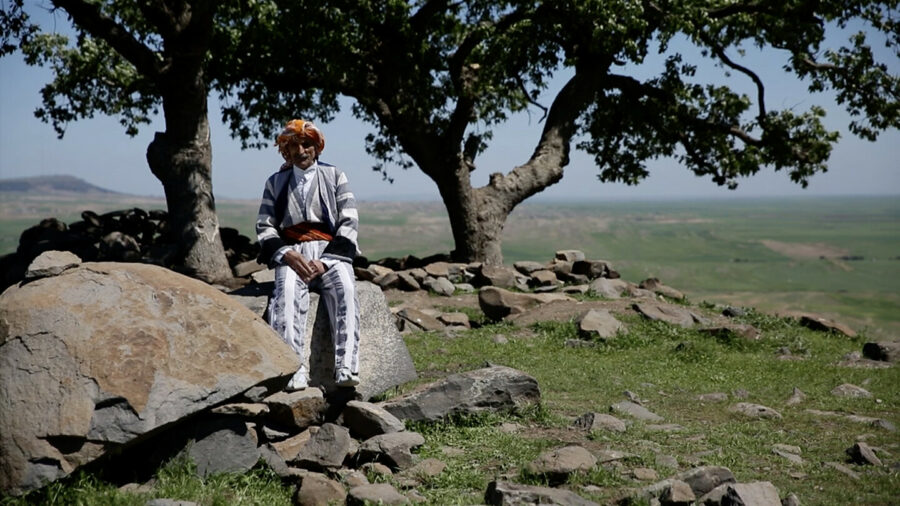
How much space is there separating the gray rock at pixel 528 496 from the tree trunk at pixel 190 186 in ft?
39.8

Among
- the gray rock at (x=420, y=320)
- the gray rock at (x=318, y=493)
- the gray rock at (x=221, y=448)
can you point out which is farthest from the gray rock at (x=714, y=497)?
the gray rock at (x=420, y=320)

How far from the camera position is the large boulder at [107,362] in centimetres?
634

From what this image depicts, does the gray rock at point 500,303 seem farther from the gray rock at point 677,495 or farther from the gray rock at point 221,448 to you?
the gray rock at point 677,495

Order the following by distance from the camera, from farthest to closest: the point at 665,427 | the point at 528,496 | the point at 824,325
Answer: the point at 824,325
the point at 665,427
the point at 528,496

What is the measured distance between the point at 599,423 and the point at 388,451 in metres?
2.59

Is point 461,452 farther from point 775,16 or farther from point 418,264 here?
point 775,16

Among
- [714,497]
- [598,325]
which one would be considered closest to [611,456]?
[714,497]

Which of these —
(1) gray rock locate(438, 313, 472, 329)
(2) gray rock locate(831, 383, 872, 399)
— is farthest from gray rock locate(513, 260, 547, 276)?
(2) gray rock locate(831, 383, 872, 399)

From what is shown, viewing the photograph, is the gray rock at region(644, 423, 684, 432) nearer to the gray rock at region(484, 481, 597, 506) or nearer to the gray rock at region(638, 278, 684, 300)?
the gray rock at region(484, 481, 597, 506)

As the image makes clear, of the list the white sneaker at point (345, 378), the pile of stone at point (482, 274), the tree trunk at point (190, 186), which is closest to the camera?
the white sneaker at point (345, 378)

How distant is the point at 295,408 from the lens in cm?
809

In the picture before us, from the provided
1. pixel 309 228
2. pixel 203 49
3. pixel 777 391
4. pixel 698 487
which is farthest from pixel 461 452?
pixel 203 49

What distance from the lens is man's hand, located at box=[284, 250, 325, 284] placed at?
8.91 m

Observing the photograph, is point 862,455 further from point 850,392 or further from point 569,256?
point 569,256
